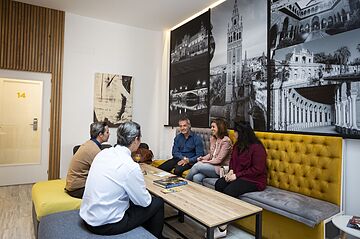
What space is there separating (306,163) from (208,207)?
1.46 m

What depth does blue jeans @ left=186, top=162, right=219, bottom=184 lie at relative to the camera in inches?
Answer: 136

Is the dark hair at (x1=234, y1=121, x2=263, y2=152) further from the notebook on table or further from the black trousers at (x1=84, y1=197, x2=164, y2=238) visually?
the black trousers at (x1=84, y1=197, x2=164, y2=238)

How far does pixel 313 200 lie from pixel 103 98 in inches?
175

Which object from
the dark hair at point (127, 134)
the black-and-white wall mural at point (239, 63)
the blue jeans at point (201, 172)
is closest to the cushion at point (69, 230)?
the dark hair at point (127, 134)

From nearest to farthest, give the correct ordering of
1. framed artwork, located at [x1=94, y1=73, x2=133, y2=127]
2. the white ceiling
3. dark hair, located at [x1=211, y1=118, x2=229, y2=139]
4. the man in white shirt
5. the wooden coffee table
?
the man in white shirt < the wooden coffee table < dark hair, located at [x1=211, y1=118, x2=229, y2=139] < the white ceiling < framed artwork, located at [x1=94, y1=73, x2=133, y2=127]

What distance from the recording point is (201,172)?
11.7 feet

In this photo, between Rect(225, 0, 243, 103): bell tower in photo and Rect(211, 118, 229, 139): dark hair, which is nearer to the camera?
Rect(211, 118, 229, 139): dark hair

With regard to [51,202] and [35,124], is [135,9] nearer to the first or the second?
[35,124]

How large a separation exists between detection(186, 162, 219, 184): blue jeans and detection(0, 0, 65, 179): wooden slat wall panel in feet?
9.89

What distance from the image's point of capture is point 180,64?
546 centimetres

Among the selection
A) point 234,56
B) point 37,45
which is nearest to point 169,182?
→ point 234,56

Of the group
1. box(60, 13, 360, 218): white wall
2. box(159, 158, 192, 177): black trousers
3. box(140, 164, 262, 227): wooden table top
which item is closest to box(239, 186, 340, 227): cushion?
box(140, 164, 262, 227): wooden table top

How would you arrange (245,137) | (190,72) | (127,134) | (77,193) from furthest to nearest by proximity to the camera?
(190,72), (245,137), (77,193), (127,134)

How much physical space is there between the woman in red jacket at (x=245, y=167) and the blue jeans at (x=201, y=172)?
0.33 meters
